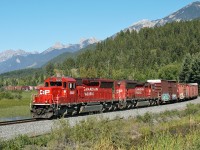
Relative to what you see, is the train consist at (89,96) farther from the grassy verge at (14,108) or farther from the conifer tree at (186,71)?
the conifer tree at (186,71)

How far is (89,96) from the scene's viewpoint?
38.5m

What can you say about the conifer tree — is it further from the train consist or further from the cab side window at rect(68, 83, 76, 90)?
the cab side window at rect(68, 83, 76, 90)

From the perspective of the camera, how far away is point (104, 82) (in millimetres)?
42406

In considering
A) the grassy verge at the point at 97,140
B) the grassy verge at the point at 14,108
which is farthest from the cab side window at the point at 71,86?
the grassy verge at the point at 14,108

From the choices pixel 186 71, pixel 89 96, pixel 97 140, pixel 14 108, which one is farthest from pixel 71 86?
pixel 186 71

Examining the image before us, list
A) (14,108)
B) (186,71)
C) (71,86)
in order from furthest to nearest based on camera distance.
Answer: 1. (186,71)
2. (14,108)
3. (71,86)

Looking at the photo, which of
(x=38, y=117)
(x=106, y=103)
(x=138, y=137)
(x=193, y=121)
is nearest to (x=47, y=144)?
(x=138, y=137)

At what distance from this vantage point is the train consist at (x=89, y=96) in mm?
32844

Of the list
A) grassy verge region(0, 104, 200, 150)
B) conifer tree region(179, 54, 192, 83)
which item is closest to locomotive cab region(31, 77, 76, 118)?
grassy verge region(0, 104, 200, 150)

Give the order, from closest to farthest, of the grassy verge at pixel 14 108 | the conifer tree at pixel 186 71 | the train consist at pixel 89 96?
the train consist at pixel 89 96 < the grassy verge at pixel 14 108 < the conifer tree at pixel 186 71

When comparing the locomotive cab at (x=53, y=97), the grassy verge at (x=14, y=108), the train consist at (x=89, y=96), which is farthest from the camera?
the grassy verge at (x=14, y=108)

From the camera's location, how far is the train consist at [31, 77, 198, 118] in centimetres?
3284

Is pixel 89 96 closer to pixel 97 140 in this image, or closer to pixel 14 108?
pixel 97 140

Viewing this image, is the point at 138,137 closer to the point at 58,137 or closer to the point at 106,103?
the point at 58,137
